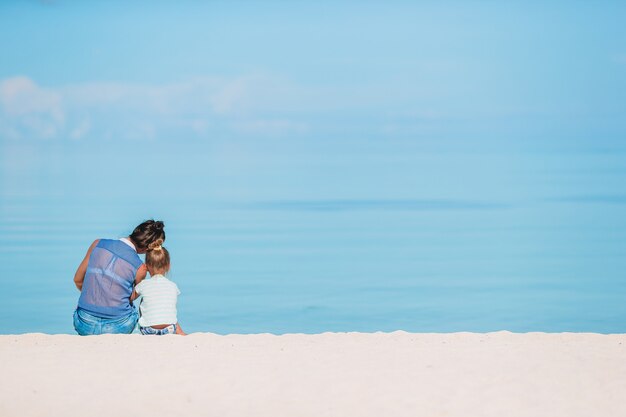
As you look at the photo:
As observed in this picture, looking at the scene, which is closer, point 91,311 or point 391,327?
point 91,311

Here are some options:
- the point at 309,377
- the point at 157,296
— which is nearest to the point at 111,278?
the point at 157,296

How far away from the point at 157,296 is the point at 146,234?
44 centimetres

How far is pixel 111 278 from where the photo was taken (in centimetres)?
755

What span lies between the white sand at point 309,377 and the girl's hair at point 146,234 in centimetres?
68

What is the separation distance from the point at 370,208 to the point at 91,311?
19.7 meters

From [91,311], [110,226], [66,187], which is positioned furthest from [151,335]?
[66,187]

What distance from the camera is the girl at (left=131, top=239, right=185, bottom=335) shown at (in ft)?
25.1

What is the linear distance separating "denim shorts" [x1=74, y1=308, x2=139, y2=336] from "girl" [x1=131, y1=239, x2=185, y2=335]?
132 mm

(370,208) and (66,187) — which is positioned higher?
(66,187)

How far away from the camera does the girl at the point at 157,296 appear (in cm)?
765

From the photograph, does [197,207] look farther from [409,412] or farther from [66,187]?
[409,412]

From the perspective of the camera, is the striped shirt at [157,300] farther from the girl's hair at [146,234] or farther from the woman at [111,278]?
the girl's hair at [146,234]

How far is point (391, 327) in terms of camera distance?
1184 centimetres

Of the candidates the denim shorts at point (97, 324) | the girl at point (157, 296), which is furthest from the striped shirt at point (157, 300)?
the denim shorts at point (97, 324)
